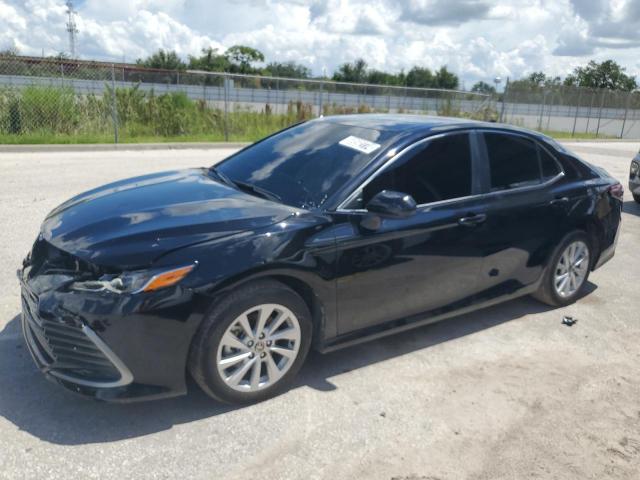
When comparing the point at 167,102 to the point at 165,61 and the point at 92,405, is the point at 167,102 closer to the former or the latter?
the point at 92,405

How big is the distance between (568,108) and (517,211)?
92.9ft

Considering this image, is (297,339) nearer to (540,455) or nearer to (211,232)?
(211,232)

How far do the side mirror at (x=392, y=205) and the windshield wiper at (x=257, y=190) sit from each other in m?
0.61

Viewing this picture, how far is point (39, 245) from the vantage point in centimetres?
335

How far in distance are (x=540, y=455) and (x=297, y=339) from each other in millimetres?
1440

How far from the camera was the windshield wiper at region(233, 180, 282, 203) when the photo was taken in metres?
3.74

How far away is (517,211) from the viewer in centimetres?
435

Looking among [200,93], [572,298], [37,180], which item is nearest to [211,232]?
[572,298]

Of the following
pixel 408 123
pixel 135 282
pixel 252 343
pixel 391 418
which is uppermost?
pixel 408 123

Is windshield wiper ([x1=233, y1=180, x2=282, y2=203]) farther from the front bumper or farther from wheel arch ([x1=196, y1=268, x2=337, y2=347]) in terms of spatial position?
the front bumper

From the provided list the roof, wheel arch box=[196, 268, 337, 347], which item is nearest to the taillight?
the roof

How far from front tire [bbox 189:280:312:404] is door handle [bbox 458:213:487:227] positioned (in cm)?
134

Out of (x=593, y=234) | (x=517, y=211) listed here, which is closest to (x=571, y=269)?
(x=593, y=234)

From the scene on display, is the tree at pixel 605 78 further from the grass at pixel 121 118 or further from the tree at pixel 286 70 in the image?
the grass at pixel 121 118
